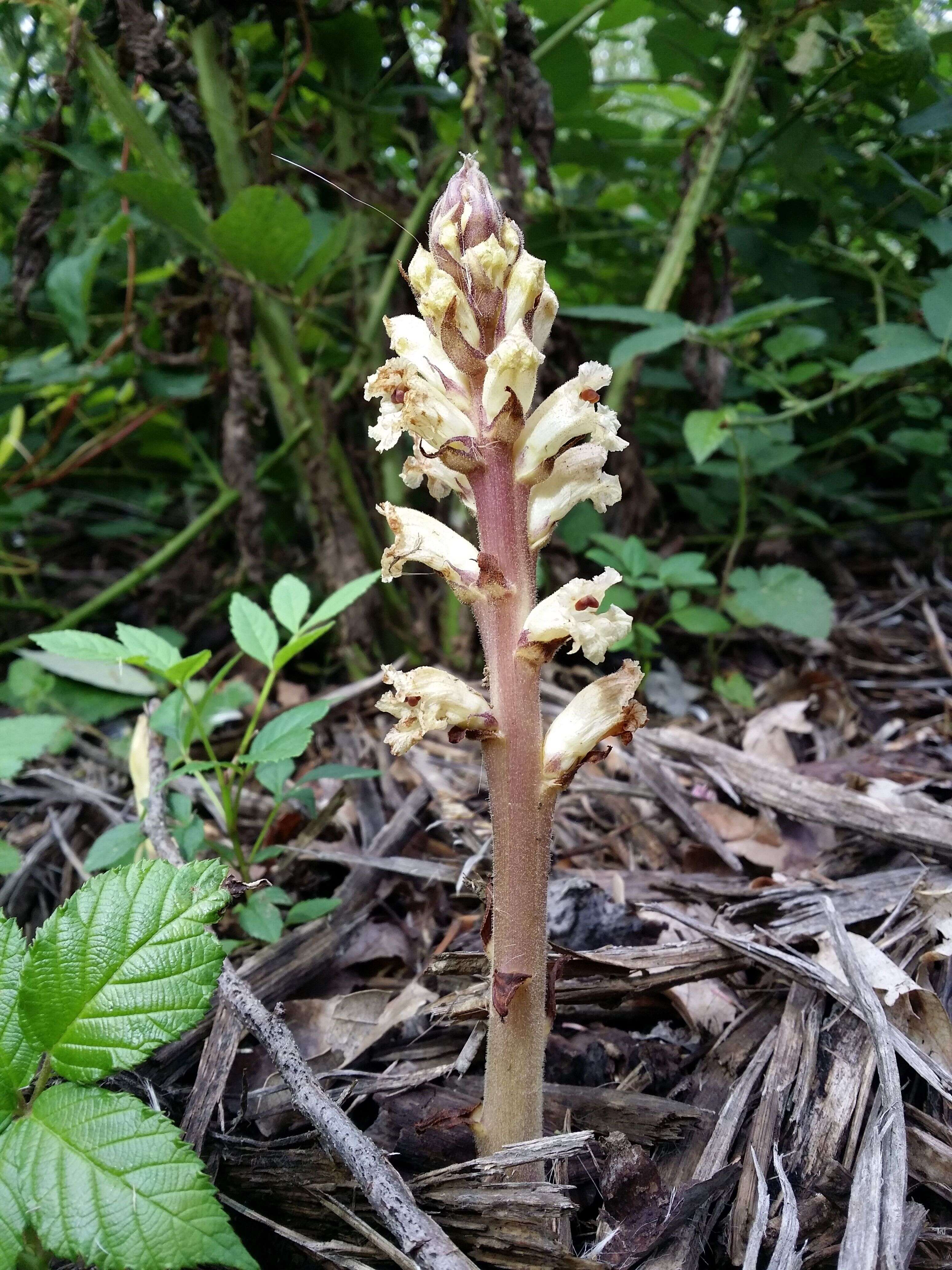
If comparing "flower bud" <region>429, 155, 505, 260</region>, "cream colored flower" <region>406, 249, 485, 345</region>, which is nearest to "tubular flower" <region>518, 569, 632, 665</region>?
"cream colored flower" <region>406, 249, 485, 345</region>

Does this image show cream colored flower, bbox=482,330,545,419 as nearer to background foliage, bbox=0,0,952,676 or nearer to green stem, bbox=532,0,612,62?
background foliage, bbox=0,0,952,676

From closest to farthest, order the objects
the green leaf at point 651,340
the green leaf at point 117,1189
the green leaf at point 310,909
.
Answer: the green leaf at point 117,1189 → the green leaf at point 310,909 → the green leaf at point 651,340

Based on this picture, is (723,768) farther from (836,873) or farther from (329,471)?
(329,471)

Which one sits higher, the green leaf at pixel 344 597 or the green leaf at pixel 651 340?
the green leaf at pixel 651 340

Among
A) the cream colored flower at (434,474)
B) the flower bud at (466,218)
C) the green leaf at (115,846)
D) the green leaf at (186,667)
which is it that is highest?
the flower bud at (466,218)

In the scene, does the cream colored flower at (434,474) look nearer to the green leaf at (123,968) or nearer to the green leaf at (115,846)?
the green leaf at (123,968)

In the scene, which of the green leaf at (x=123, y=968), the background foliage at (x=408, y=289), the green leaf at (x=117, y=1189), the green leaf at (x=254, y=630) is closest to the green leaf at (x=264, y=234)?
the background foliage at (x=408, y=289)

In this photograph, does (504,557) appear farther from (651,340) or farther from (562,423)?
(651,340)
